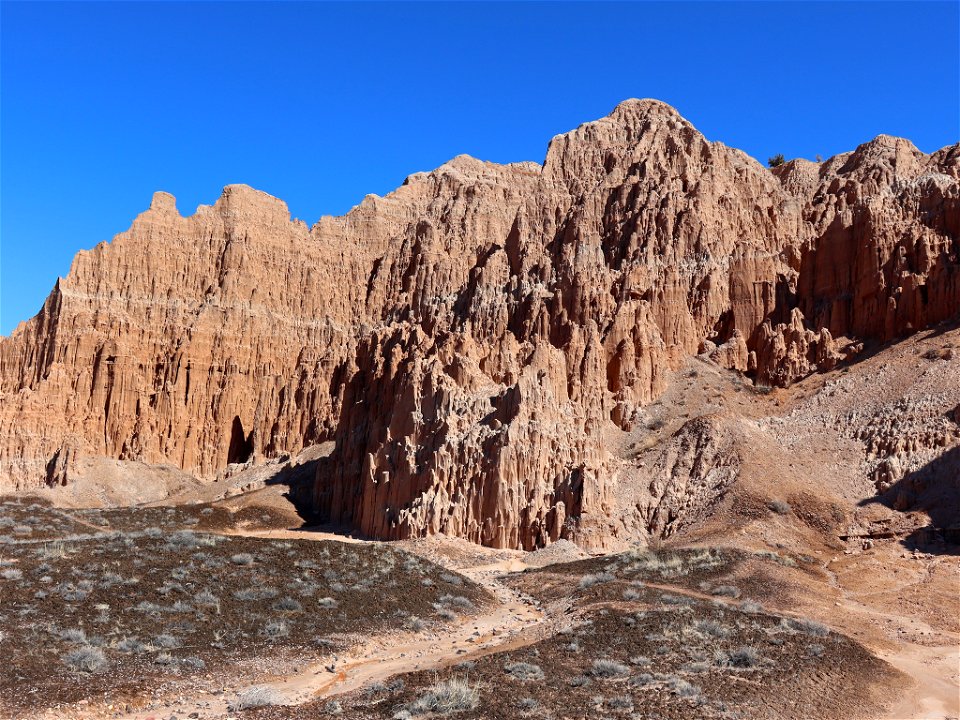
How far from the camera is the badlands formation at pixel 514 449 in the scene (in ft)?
60.0

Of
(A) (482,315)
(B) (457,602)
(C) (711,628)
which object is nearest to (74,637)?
(B) (457,602)

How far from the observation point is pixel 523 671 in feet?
57.4

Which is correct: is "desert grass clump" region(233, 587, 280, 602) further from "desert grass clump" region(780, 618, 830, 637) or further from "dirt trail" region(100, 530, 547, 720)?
Answer: "desert grass clump" region(780, 618, 830, 637)

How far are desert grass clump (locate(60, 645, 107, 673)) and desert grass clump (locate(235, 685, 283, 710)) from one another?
3080 mm

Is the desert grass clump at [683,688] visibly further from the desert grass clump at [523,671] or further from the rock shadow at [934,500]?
the rock shadow at [934,500]

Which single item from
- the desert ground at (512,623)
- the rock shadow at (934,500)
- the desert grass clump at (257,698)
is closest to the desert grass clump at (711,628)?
the desert ground at (512,623)

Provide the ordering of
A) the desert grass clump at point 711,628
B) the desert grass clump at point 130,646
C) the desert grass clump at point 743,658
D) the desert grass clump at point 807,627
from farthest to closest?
the desert grass clump at point 807,627
the desert grass clump at point 711,628
the desert grass clump at point 743,658
the desert grass clump at point 130,646

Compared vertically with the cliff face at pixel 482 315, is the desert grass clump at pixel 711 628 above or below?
below

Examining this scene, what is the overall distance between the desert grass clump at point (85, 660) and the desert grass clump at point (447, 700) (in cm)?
675

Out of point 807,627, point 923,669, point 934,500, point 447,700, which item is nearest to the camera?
point 447,700

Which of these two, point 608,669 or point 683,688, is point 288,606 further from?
point 683,688

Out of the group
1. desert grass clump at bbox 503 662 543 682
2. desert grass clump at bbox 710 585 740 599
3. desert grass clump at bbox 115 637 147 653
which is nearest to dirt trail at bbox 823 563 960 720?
desert grass clump at bbox 710 585 740 599

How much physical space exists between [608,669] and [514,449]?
28.7 meters

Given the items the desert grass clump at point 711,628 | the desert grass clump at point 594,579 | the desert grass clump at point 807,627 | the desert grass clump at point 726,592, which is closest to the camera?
the desert grass clump at point 711,628
